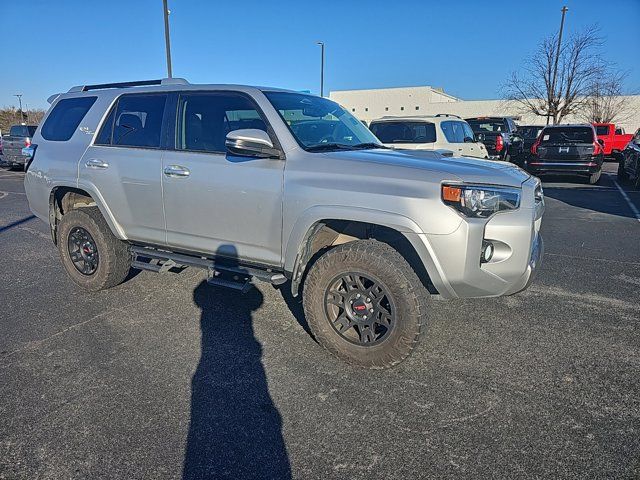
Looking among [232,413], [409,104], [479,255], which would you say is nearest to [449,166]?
[479,255]

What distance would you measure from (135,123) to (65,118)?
1.15m

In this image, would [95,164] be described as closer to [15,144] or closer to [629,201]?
[629,201]

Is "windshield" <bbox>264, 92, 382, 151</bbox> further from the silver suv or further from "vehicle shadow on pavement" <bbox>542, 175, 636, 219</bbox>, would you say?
"vehicle shadow on pavement" <bbox>542, 175, 636, 219</bbox>

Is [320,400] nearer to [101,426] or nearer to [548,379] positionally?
[101,426]

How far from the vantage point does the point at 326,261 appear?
128 inches

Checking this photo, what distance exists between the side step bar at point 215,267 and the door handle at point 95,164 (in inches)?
32.3

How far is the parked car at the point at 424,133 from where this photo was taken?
31.2 ft

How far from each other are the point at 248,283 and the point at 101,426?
1455mm

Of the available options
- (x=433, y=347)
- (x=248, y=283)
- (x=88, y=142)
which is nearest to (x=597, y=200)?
(x=433, y=347)

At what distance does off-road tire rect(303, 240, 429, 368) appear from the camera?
9.78 feet

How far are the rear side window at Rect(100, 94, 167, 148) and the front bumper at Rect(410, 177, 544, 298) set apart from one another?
104 inches

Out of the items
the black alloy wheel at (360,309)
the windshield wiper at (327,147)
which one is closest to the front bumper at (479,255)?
the black alloy wheel at (360,309)

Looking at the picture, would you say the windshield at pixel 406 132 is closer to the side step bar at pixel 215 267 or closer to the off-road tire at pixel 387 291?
the side step bar at pixel 215 267

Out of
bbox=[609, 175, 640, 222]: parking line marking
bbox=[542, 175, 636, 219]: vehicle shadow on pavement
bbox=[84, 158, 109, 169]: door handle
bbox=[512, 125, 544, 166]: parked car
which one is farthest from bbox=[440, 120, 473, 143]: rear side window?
bbox=[84, 158, 109, 169]: door handle
